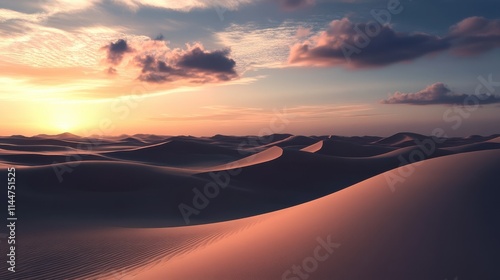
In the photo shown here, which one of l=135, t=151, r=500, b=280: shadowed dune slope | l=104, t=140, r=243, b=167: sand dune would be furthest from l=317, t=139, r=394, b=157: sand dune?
l=135, t=151, r=500, b=280: shadowed dune slope

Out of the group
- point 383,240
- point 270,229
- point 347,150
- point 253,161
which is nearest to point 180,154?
point 253,161

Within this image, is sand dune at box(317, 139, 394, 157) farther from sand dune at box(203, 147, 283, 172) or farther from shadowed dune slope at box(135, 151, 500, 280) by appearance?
shadowed dune slope at box(135, 151, 500, 280)

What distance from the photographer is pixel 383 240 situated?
5.77m

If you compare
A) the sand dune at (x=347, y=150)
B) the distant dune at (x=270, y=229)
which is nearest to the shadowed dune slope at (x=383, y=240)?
the distant dune at (x=270, y=229)

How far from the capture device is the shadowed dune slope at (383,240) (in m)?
5.04

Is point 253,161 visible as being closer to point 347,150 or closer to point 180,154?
point 180,154

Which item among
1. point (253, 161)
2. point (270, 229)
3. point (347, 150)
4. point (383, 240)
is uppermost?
point (253, 161)

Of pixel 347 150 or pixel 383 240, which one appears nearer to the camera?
pixel 383 240

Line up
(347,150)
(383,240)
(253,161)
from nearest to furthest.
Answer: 1. (383,240)
2. (253,161)
3. (347,150)

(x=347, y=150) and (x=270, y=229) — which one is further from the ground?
(x=347, y=150)

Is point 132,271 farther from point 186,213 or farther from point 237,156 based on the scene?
point 237,156

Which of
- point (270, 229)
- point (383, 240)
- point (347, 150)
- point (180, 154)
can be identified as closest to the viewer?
point (383, 240)

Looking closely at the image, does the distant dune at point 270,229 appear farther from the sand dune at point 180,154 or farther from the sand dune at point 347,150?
the sand dune at point 347,150

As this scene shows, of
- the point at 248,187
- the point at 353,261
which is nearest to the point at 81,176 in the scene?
the point at 248,187
